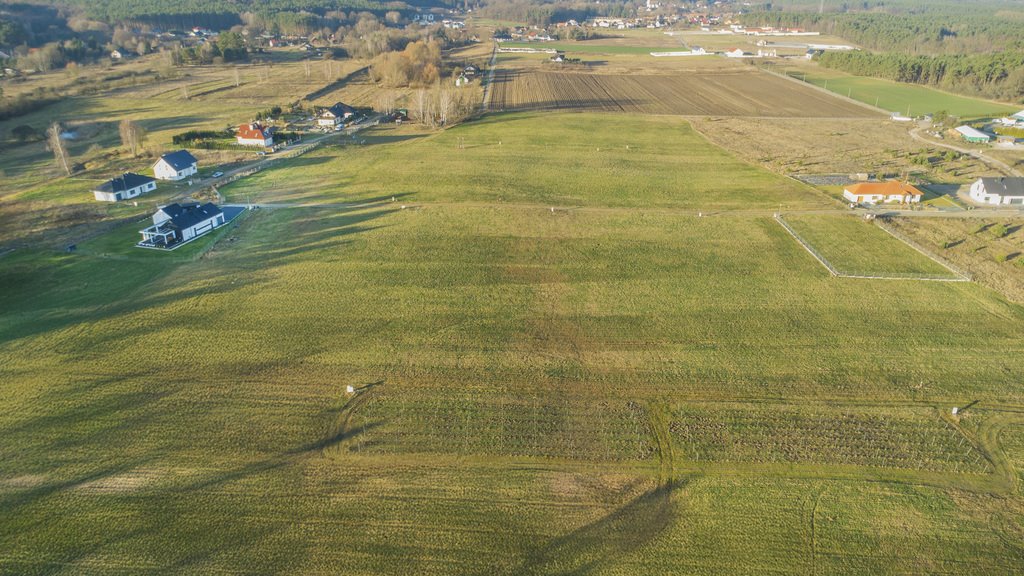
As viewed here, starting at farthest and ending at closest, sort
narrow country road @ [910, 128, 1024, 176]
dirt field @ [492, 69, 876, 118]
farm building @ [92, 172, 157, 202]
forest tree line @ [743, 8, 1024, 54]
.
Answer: forest tree line @ [743, 8, 1024, 54] → dirt field @ [492, 69, 876, 118] → narrow country road @ [910, 128, 1024, 176] → farm building @ [92, 172, 157, 202]

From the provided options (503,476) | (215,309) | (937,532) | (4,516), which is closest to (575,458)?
(503,476)

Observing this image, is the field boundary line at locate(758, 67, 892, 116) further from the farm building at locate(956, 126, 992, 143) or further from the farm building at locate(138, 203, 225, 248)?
the farm building at locate(138, 203, 225, 248)

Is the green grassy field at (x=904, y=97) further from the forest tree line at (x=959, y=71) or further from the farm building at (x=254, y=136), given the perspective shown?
the farm building at (x=254, y=136)

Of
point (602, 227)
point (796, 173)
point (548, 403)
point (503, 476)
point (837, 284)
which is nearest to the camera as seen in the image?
point (503, 476)

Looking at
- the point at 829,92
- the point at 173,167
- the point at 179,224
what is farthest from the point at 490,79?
the point at 179,224

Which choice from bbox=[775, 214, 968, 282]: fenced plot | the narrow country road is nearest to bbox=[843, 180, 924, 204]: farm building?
bbox=[775, 214, 968, 282]: fenced plot

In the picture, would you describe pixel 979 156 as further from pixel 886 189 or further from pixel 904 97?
pixel 904 97

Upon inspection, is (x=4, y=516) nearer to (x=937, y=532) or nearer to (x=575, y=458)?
(x=575, y=458)
